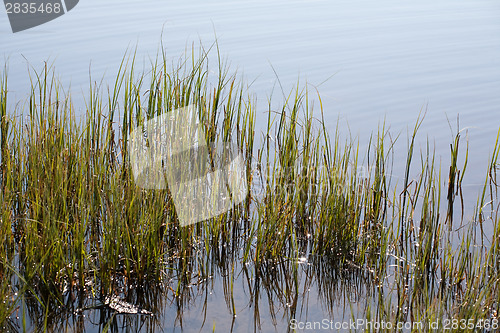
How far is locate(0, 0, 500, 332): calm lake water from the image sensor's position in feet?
17.8

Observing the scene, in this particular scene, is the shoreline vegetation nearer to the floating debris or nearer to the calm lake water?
the floating debris

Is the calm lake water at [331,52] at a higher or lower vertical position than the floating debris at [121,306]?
higher

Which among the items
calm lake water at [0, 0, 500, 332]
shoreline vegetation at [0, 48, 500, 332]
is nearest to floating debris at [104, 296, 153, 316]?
shoreline vegetation at [0, 48, 500, 332]

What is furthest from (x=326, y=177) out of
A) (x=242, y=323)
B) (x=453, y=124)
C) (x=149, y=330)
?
(x=453, y=124)

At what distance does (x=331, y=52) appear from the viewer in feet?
25.2

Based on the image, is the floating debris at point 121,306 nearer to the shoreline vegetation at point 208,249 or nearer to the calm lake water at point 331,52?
the shoreline vegetation at point 208,249

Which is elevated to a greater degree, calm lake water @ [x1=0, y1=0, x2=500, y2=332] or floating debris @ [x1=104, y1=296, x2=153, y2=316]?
calm lake water @ [x1=0, y1=0, x2=500, y2=332]

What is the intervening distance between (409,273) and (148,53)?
15.9 feet

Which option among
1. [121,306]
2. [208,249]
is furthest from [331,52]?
[121,306]

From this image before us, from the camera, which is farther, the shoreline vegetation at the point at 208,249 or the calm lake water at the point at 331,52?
the calm lake water at the point at 331,52

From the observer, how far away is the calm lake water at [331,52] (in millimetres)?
5430

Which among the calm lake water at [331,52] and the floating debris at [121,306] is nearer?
the floating debris at [121,306]

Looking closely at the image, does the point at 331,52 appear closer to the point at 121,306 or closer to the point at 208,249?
the point at 208,249

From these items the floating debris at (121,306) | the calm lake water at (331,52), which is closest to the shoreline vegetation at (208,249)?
the floating debris at (121,306)
